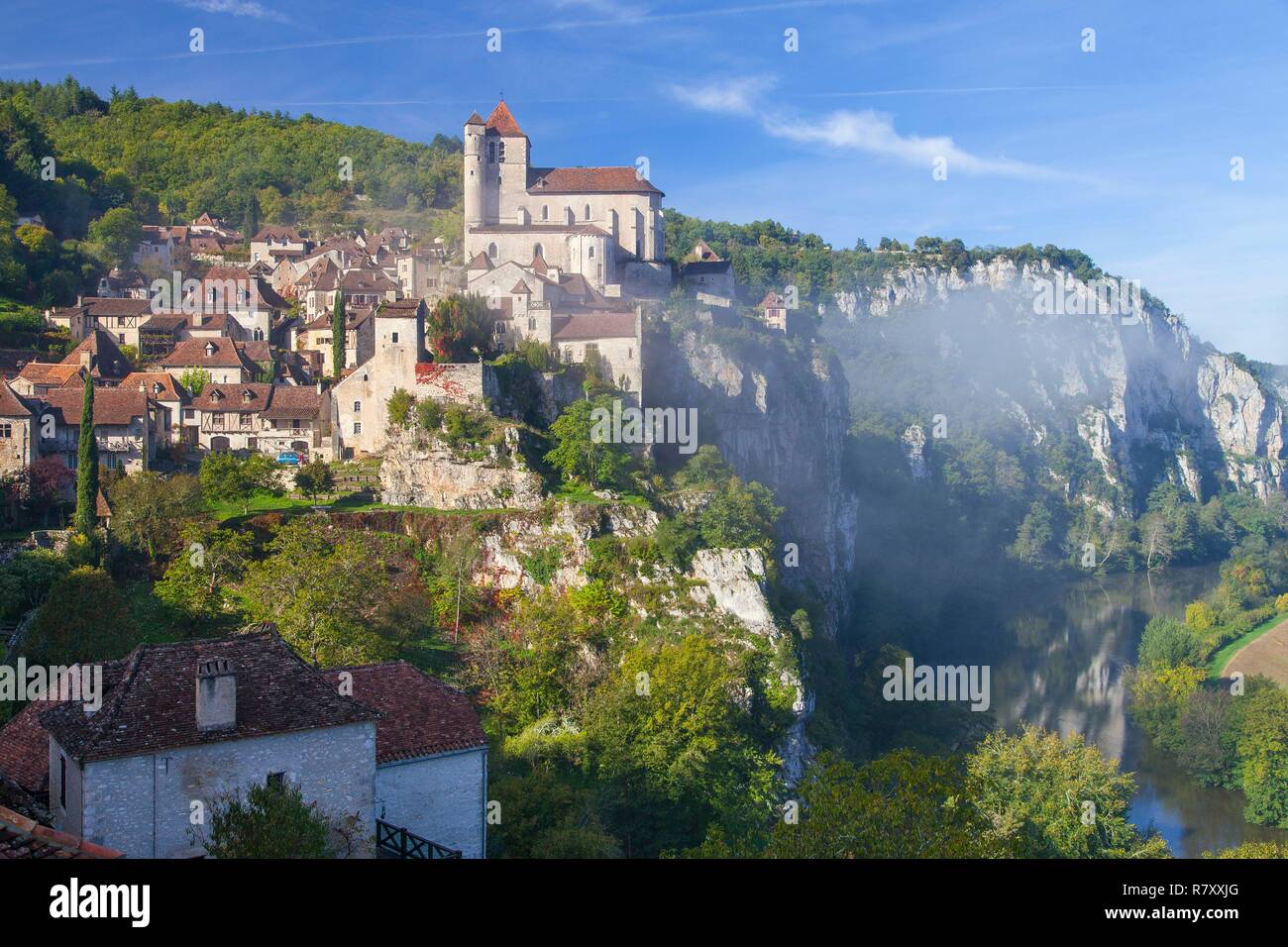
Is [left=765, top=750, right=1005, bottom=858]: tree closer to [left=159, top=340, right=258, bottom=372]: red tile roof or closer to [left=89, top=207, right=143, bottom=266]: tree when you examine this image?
[left=159, top=340, right=258, bottom=372]: red tile roof

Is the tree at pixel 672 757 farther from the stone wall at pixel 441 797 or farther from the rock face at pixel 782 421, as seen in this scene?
the rock face at pixel 782 421

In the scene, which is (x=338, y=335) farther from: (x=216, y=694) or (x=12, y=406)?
(x=216, y=694)

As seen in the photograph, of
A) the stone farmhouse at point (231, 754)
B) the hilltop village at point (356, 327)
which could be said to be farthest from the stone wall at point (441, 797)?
the hilltop village at point (356, 327)

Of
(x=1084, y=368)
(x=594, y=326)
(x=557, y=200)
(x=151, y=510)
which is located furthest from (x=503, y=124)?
(x=1084, y=368)

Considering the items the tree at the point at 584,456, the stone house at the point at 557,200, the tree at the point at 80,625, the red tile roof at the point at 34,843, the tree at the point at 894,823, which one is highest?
the stone house at the point at 557,200

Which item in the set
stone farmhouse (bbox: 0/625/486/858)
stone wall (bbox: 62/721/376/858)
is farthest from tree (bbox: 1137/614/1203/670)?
stone wall (bbox: 62/721/376/858)

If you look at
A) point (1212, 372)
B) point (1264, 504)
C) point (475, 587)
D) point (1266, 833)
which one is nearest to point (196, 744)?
point (475, 587)

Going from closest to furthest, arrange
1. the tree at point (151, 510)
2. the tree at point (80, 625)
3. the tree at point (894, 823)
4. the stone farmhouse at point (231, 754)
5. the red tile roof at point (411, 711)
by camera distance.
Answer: the tree at point (894, 823), the stone farmhouse at point (231, 754), the red tile roof at point (411, 711), the tree at point (80, 625), the tree at point (151, 510)

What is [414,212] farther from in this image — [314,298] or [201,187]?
[314,298]
